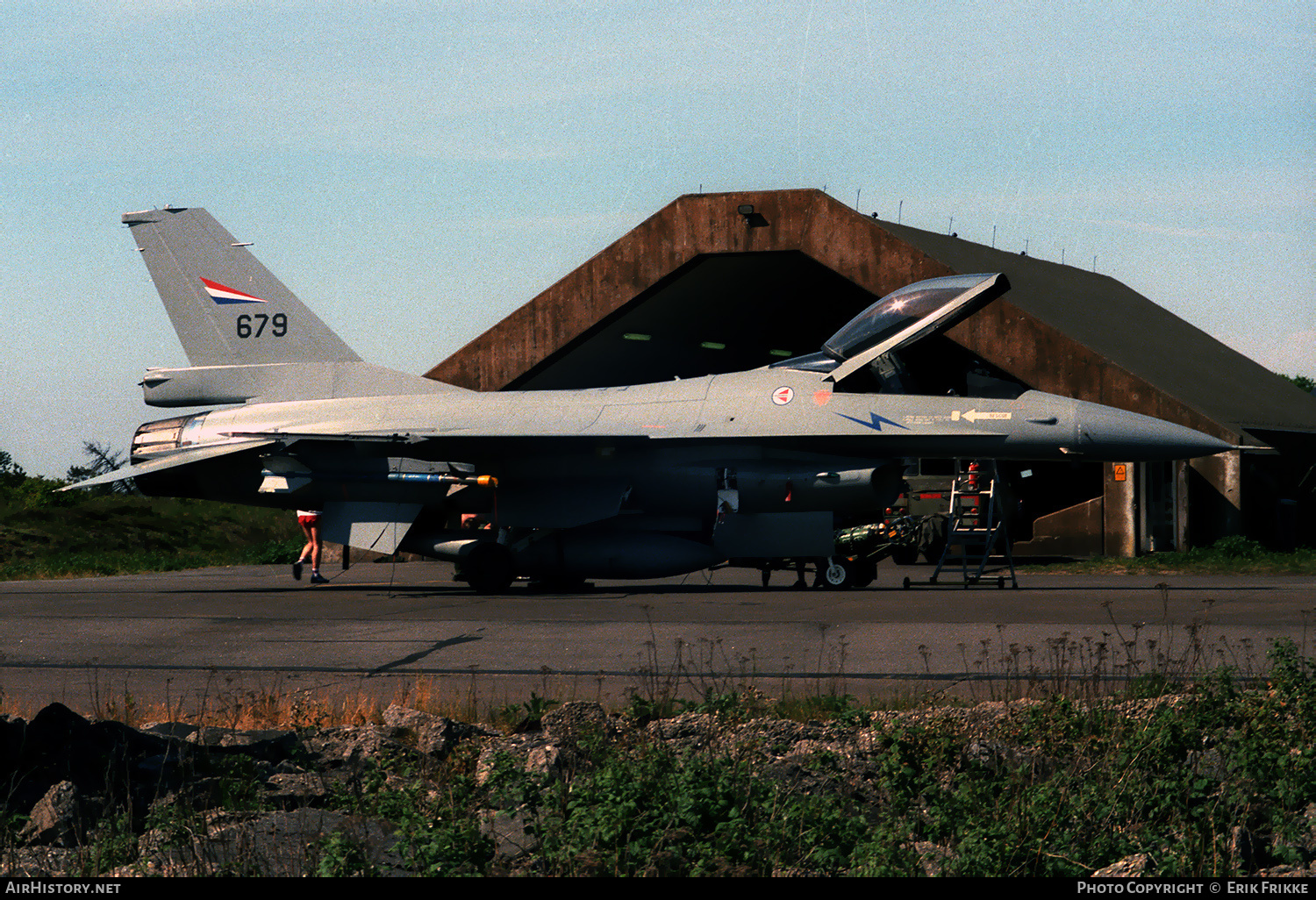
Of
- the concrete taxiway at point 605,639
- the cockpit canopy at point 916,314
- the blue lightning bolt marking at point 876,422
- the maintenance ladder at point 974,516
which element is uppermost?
the cockpit canopy at point 916,314

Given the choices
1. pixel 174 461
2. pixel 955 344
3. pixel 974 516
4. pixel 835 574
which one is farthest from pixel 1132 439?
pixel 174 461

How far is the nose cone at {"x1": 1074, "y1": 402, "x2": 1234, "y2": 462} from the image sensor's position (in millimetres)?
15102

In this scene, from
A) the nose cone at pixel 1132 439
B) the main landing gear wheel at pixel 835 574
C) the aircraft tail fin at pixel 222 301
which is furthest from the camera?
the aircraft tail fin at pixel 222 301

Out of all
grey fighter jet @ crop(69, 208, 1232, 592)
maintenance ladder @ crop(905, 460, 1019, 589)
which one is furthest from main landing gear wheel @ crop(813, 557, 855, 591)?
grey fighter jet @ crop(69, 208, 1232, 592)

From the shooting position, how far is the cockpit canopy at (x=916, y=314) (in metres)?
15.6

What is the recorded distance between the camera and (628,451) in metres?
16.8

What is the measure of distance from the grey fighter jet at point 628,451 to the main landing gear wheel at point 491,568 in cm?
3

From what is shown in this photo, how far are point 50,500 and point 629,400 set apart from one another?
2662 centimetres

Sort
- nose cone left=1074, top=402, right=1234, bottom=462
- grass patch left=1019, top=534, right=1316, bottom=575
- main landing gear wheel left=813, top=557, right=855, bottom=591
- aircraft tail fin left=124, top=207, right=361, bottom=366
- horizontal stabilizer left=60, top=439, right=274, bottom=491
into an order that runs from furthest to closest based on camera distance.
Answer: grass patch left=1019, top=534, right=1316, bottom=575
aircraft tail fin left=124, top=207, right=361, bottom=366
main landing gear wheel left=813, top=557, right=855, bottom=591
horizontal stabilizer left=60, top=439, right=274, bottom=491
nose cone left=1074, top=402, right=1234, bottom=462

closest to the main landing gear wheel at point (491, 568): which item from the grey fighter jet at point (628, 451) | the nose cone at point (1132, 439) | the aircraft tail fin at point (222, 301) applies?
the grey fighter jet at point (628, 451)

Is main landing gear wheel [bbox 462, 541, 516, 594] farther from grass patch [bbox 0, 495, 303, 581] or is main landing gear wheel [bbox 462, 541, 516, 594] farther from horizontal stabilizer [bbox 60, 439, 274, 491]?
grass patch [bbox 0, 495, 303, 581]

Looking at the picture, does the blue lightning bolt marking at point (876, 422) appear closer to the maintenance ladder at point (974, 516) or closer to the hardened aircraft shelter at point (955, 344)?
the maintenance ladder at point (974, 516)

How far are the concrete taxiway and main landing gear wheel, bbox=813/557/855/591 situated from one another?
75 cm

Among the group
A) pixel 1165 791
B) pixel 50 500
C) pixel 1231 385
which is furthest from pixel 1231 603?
pixel 50 500
